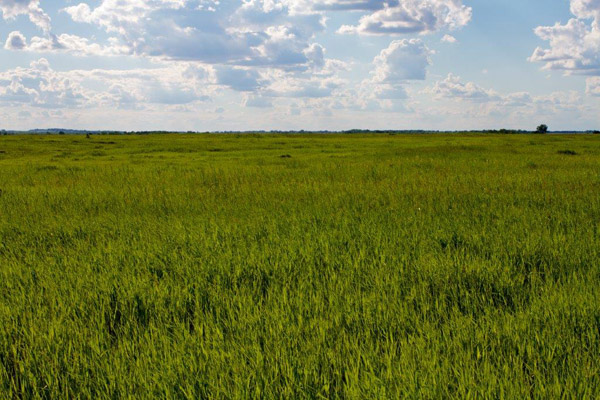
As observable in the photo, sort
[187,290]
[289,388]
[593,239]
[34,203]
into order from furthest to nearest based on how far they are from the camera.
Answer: [34,203] → [593,239] → [187,290] → [289,388]

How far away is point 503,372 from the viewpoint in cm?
285

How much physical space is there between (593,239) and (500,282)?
255cm

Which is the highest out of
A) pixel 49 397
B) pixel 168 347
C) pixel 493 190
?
pixel 493 190

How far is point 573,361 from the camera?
297 cm

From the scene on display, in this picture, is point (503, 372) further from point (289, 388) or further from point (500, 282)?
point (500, 282)

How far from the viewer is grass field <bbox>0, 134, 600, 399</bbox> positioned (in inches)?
111

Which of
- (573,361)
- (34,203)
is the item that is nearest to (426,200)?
(573,361)

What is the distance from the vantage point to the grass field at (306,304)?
9.27 feet

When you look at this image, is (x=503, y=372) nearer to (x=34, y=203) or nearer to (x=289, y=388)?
(x=289, y=388)

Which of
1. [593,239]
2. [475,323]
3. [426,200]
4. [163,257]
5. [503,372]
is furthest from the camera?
[426,200]

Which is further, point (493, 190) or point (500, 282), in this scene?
point (493, 190)

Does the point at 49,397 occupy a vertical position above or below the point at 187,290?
below

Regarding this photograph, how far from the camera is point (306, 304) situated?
395 centimetres

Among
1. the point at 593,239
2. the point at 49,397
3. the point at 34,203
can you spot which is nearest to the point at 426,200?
the point at 593,239
